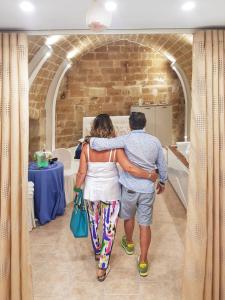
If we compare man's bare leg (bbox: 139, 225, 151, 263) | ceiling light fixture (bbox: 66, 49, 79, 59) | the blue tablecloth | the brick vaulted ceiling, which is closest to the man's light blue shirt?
man's bare leg (bbox: 139, 225, 151, 263)

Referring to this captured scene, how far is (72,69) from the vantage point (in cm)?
729

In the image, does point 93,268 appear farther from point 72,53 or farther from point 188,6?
point 72,53

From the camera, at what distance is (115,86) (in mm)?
7723

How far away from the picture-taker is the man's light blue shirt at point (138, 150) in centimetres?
286

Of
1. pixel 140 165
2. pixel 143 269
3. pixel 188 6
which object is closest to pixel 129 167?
pixel 140 165

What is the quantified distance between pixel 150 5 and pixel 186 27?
53 cm

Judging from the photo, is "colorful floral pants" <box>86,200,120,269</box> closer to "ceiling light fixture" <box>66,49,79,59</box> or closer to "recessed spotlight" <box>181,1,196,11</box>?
"recessed spotlight" <box>181,1,196,11</box>

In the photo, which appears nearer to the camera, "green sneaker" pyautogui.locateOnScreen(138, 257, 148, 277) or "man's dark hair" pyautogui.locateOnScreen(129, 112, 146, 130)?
"man's dark hair" pyautogui.locateOnScreen(129, 112, 146, 130)

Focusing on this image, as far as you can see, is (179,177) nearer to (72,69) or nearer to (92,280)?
(92,280)

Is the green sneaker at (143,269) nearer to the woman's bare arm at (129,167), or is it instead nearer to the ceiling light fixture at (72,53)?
the woman's bare arm at (129,167)

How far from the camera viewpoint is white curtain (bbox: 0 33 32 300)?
2211 millimetres

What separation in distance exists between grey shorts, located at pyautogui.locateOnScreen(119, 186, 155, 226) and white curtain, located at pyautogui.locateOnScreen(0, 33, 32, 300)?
3.34 ft

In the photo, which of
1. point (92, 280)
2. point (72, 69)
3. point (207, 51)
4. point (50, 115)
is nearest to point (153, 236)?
point (92, 280)

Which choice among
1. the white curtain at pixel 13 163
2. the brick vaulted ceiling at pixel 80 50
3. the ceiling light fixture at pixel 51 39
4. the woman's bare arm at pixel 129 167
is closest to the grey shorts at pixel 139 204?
the woman's bare arm at pixel 129 167
